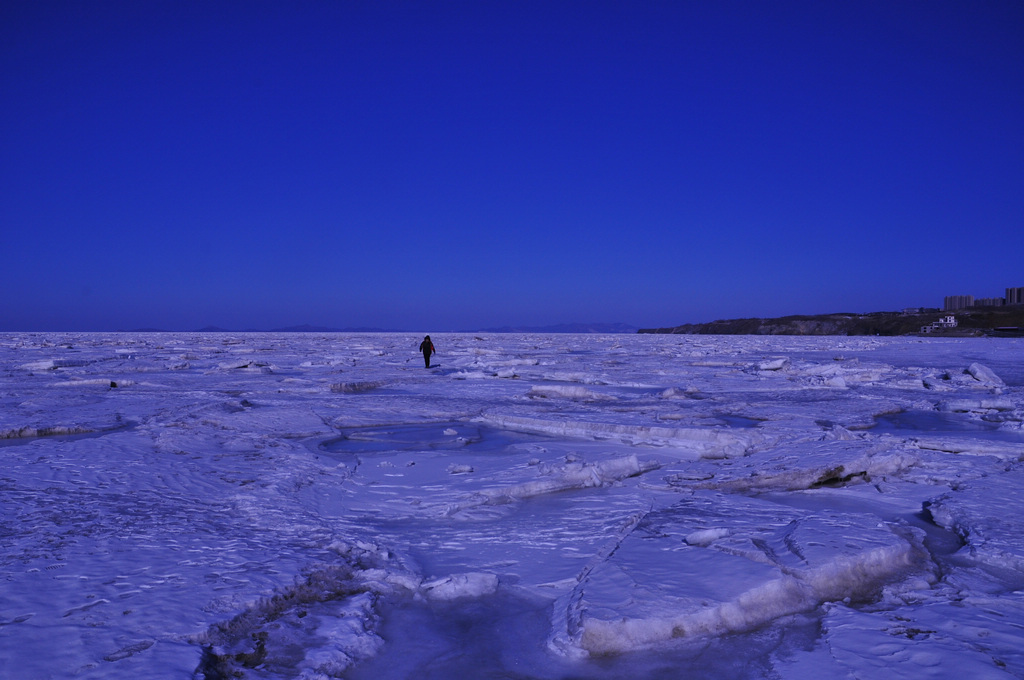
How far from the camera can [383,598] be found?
2822mm

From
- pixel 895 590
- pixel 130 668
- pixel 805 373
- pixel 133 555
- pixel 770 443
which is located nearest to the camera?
pixel 130 668

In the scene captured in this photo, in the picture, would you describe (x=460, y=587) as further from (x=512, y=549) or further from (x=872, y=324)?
(x=872, y=324)

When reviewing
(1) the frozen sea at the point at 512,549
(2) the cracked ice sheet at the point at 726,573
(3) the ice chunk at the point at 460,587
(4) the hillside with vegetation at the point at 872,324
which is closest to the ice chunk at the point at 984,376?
(1) the frozen sea at the point at 512,549

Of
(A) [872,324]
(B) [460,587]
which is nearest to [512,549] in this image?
(B) [460,587]

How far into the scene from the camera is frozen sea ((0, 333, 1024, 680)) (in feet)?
7.54

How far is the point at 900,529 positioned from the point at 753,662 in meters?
1.86

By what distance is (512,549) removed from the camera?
341 cm

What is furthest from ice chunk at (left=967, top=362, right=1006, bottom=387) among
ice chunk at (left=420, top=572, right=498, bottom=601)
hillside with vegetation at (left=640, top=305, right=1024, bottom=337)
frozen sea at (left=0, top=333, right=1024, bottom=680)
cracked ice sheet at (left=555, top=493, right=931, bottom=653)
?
hillside with vegetation at (left=640, top=305, right=1024, bottom=337)

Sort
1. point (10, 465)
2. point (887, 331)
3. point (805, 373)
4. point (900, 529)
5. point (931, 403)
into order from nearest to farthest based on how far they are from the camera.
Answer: point (900, 529), point (10, 465), point (931, 403), point (805, 373), point (887, 331)

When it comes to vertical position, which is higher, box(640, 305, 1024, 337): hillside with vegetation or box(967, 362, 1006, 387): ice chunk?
box(640, 305, 1024, 337): hillside with vegetation

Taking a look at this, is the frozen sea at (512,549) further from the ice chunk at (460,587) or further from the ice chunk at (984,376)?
the ice chunk at (984,376)

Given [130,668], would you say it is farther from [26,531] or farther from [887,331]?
[887,331]

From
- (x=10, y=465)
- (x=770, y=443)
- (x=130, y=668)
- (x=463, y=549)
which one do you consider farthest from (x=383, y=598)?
(x=770, y=443)

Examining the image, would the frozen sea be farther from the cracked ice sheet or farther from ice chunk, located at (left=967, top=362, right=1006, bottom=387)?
ice chunk, located at (left=967, top=362, right=1006, bottom=387)
